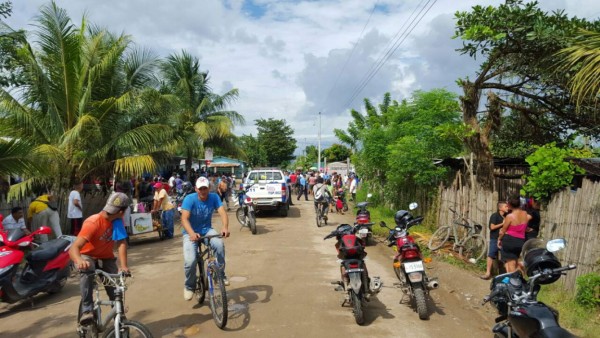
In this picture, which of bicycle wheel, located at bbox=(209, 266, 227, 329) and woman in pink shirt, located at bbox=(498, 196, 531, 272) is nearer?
bicycle wheel, located at bbox=(209, 266, 227, 329)

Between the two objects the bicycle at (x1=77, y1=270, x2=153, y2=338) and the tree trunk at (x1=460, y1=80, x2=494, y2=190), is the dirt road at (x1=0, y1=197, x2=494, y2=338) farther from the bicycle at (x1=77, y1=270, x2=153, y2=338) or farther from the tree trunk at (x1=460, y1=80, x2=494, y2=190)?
the tree trunk at (x1=460, y1=80, x2=494, y2=190)

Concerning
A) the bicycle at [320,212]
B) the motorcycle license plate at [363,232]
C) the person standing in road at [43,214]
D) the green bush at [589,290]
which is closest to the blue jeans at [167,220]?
the person standing in road at [43,214]

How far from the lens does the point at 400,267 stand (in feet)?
20.1

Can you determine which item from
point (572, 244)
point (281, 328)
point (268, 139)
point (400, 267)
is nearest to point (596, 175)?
point (572, 244)

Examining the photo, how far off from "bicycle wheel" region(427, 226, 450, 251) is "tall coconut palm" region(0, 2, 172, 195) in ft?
25.4

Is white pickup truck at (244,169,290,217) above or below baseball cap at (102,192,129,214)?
below

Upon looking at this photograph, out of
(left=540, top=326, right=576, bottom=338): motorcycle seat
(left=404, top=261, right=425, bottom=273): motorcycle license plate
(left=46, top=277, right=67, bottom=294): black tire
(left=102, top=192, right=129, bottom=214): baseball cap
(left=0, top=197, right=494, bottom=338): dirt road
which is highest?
(left=102, top=192, right=129, bottom=214): baseball cap

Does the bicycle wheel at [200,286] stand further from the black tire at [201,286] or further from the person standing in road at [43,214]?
the person standing in road at [43,214]

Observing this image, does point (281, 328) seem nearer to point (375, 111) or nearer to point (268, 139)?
point (375, 111)

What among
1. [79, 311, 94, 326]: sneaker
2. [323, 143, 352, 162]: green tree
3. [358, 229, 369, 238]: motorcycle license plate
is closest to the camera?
[79, 311, 94, 326]: sneaker

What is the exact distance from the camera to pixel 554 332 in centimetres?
288

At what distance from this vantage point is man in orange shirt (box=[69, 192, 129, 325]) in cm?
434

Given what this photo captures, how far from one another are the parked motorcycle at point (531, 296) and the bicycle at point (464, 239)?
5.43 meters

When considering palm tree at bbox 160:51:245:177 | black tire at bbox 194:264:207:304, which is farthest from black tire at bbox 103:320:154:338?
palm tree at bbox 160:51:245:177
